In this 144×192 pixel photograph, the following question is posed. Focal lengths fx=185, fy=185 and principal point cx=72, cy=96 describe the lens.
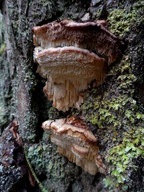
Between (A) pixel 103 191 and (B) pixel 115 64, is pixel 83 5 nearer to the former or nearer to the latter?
(B) pixel 115 64

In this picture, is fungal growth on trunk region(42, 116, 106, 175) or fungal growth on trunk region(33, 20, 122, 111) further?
fungal growth on trunk region(42, 116, 106, 175)

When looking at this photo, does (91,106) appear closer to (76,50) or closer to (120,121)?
(120,121)

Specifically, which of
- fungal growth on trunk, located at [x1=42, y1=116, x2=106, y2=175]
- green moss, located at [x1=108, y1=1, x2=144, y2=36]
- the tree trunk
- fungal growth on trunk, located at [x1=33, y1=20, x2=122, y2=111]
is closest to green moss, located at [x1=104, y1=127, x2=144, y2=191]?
the tree trunk

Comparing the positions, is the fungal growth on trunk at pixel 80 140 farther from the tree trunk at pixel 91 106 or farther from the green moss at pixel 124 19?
the green moss at pixel 124 19

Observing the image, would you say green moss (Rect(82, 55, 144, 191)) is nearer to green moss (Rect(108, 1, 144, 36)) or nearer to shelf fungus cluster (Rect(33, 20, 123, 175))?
shelf fungus cluster (Rect(33, 20, 123, 175))

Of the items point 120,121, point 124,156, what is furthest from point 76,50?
point 124,156

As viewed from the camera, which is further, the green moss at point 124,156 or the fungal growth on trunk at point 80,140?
the fungal growth on trunk at point 80,140

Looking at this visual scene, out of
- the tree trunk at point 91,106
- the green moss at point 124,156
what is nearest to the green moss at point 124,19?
the tree trunk at point 91,106
